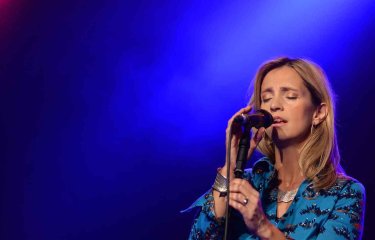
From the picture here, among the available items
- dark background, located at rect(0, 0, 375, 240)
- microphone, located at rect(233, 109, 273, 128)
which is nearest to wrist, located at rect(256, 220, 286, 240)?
microphone, located at rect(233, 109, 273, 128)

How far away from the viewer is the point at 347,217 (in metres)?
2.15

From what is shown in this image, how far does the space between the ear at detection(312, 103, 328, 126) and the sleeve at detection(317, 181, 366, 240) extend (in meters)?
0.31

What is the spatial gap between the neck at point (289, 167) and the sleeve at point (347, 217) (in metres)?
0.25

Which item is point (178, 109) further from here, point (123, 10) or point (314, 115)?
point (314, 115)

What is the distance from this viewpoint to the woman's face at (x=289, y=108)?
235 cm

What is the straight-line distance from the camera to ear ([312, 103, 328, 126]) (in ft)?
7.97

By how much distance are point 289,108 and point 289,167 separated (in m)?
0.29

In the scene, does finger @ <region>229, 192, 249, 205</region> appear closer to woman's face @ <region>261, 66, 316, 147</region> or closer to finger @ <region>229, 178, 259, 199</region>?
finger @ <region>229, 178, 259, 199</region>

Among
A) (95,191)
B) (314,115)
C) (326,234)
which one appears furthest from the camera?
(95,191)

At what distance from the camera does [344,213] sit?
216cm

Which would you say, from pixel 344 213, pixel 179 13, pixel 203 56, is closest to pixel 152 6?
pixel 179 13

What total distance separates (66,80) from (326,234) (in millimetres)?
2373

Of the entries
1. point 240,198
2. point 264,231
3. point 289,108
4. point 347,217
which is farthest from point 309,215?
point 289,108

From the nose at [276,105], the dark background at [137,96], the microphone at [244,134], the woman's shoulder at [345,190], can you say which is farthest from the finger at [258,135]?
the dark background at [137,96]
